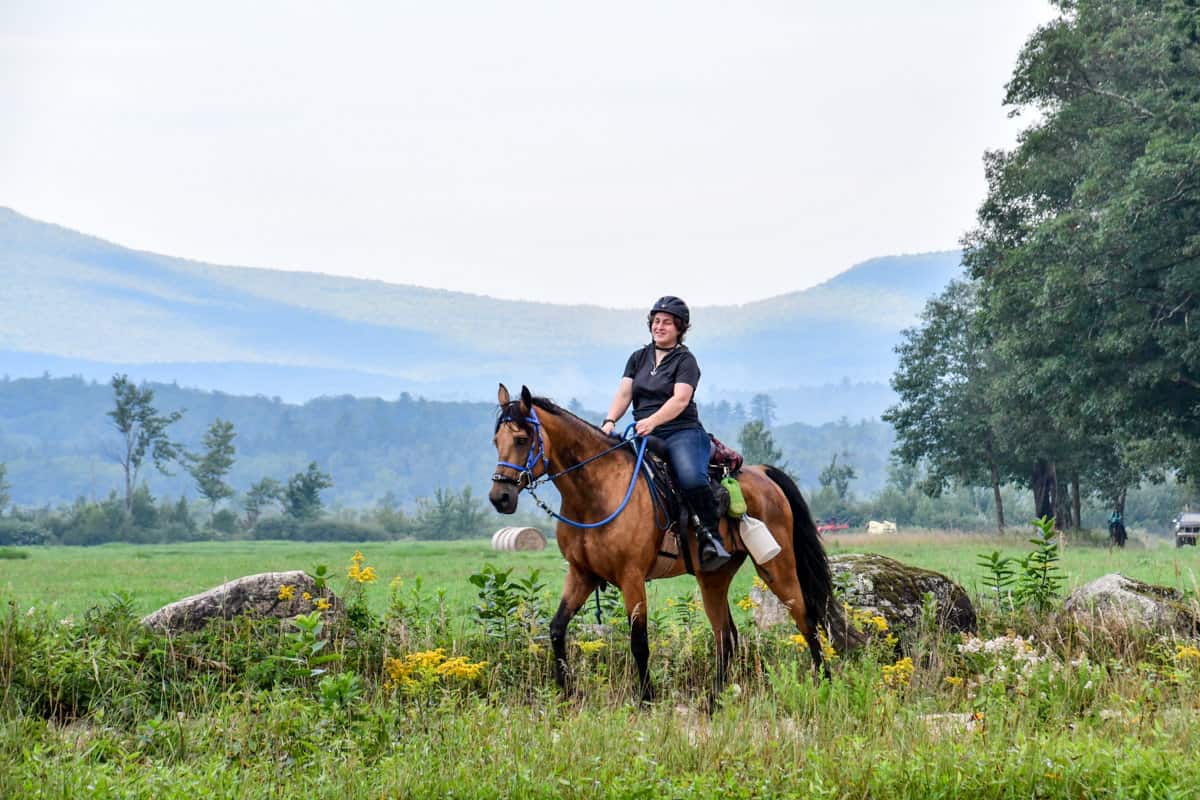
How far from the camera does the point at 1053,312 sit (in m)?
33.6

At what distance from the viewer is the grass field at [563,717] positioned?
22.1 feet

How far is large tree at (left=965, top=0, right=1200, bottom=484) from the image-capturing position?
104 ft

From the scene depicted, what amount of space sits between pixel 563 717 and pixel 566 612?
4.34ft

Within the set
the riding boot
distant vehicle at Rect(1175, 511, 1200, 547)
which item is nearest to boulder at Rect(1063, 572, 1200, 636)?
the riding boot

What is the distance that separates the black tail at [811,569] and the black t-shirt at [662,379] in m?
1.58

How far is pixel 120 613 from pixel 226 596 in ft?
3.08

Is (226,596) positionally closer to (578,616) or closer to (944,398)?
(578,616)

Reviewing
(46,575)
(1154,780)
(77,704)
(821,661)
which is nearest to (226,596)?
(77,704)

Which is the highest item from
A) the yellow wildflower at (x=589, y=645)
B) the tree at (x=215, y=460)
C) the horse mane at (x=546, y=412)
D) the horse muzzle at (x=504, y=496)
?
the tree at (x=215, y=460)

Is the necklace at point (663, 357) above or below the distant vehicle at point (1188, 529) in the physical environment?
above

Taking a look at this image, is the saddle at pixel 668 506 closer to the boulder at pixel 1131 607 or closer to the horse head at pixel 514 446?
the horse head at pixel 514 446

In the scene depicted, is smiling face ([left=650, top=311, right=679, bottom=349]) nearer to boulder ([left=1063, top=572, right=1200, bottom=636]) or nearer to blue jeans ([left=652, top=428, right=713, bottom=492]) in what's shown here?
blue jeans ([left=652, top=428, right=713, bottom=492])

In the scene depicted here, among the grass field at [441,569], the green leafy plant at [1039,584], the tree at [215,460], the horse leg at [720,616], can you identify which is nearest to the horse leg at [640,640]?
the horse leg at [720,616]

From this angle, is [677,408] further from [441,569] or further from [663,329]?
[441,569]
